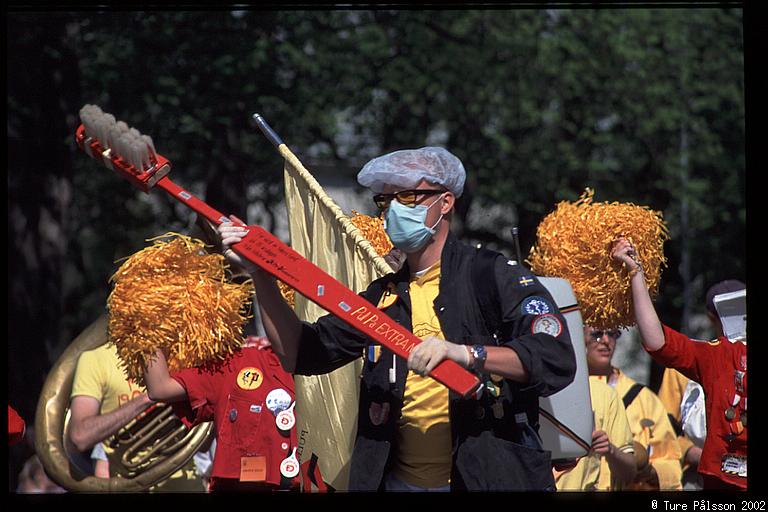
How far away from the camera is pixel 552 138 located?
52.7 feet

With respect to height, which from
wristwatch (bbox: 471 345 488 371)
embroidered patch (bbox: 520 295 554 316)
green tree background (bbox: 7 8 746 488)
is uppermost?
green tree background (bbox: 7 8 746 488)

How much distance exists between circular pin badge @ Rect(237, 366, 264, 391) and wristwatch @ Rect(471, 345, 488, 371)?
2.07 m

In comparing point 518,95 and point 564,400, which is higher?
point 518,95

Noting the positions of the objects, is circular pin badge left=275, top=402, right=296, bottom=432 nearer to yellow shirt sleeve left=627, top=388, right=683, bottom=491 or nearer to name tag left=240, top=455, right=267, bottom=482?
name tag left=240, top=455, right=267, bottom=482

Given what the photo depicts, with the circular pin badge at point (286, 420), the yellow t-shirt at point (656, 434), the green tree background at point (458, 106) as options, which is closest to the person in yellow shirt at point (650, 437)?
the yellow t-shirt at point (656, 434)

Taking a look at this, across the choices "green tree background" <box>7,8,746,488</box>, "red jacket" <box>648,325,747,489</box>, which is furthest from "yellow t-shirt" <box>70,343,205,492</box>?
"green tree background" <box>7,8,746,488</box>

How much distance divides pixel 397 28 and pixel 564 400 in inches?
413

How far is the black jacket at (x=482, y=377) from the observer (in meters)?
4.21

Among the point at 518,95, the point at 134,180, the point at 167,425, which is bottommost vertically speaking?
the point at 167,425

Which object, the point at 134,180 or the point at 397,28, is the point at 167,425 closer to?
the point at 134,180

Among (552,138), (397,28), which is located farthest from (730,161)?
(397,28)

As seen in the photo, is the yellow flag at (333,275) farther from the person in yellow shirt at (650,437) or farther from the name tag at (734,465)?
the person in yellow shirt at (650,437)

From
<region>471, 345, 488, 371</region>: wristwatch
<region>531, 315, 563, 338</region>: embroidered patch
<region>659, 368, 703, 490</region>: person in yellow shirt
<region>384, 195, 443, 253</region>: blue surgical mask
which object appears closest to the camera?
<region>471, 345, 488, 371</region>: wristwatch

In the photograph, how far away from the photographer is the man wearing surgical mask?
4.25 meters
